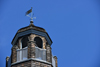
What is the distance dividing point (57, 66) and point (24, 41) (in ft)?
16.1

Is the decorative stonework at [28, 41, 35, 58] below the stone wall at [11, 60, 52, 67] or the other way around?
the other way around

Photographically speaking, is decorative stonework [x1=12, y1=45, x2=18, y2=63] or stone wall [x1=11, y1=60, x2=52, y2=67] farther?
decorative stonework [x1=12, y1=45, x2=18, y2=63]

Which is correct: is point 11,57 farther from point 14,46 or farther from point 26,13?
point 26,13

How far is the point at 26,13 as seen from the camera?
1529 inches

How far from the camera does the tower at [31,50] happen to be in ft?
113

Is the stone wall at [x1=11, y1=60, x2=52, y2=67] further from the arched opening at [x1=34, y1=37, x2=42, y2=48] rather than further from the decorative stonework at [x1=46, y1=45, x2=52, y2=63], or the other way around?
the arched opening at [x1=34, y1=37, x2=42, y2=48]

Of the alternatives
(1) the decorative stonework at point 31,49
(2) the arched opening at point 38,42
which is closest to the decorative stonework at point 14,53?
(1) the decorative stonework at point 31,49

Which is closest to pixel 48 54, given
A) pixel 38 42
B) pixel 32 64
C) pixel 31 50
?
pixel 31 50

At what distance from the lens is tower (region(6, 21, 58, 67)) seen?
3452cm

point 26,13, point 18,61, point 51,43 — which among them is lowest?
point 18,61

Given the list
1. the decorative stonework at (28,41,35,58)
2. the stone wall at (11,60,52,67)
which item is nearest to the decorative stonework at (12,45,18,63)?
the stone wall at (11,60,52,67)

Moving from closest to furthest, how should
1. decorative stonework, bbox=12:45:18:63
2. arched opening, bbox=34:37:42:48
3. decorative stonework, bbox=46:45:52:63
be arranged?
decorative stonework, bbox=12:45:18:63 < decorative stonework, bbox=46:45:52:63 < arched opening, bbox=34:37:42:48

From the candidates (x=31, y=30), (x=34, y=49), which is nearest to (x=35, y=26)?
(x=31, y=30)

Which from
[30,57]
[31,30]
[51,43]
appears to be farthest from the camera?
[51,43]
